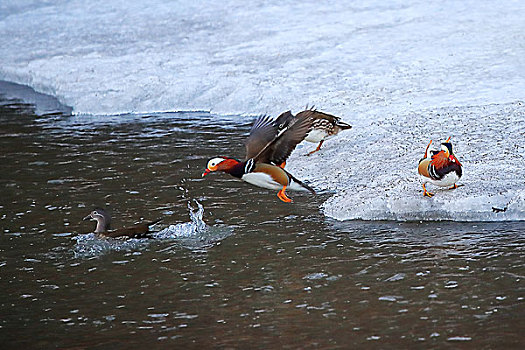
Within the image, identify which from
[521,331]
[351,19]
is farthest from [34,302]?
[351,19]

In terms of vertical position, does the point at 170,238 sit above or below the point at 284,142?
below

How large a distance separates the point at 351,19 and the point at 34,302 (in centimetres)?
1237

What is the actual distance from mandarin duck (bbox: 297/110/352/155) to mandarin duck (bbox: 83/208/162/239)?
2.71 metres

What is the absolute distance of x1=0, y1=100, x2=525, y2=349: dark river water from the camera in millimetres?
4867

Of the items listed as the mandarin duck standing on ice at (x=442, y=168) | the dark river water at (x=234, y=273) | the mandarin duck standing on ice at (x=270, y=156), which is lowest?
the dark river water at (x=234, y=273)

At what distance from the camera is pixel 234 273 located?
19.5ft

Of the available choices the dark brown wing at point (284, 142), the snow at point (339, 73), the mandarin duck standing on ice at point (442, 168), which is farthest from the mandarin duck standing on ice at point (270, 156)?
the mandarin duck standing on ice at point (442, 168)

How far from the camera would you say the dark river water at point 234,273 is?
16.0ft

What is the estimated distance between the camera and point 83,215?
7668 millimetres

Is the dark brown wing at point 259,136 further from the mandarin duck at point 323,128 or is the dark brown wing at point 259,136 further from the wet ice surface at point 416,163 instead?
the mandarin duck at point 323,128

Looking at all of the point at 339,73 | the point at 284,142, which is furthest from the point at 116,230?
the point at 339,73

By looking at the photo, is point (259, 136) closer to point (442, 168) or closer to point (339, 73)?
point (442, 168)

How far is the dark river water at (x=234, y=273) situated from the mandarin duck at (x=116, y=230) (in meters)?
0.09

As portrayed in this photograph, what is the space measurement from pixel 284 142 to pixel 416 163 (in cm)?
222
